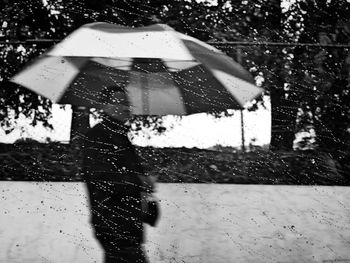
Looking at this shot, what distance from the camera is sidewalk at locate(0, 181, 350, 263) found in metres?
2.88

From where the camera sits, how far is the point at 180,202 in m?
4.15

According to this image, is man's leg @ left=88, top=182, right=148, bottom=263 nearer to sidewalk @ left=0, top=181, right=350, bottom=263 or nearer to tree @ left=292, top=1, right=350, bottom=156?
sidewalk @ left=0, top=181, right=350, bottom=263

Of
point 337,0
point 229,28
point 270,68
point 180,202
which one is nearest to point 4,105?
point 180,202

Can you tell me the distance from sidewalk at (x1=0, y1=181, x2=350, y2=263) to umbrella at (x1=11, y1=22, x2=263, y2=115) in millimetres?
1213

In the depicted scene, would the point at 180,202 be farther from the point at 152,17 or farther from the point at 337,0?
the point at 337,0

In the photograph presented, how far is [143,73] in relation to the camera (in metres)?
2.36

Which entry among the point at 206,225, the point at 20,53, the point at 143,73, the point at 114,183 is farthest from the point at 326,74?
the point at 20,53

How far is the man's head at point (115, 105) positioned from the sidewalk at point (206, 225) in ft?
4.66

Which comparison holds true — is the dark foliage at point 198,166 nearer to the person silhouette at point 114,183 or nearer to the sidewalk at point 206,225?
the sidewalk at point 206,225

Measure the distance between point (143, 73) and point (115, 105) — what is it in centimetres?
65

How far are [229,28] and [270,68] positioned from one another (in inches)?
31.9

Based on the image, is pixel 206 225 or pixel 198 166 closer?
pixel 206 225

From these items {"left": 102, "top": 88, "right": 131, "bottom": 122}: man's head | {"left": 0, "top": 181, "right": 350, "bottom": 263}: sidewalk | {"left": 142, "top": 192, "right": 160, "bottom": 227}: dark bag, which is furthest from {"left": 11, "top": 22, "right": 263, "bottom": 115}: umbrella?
{"left": 0, "top": 181, "right": 350, "bottom": 263}: sidewalk

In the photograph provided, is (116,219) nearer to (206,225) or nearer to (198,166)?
(206,225)
